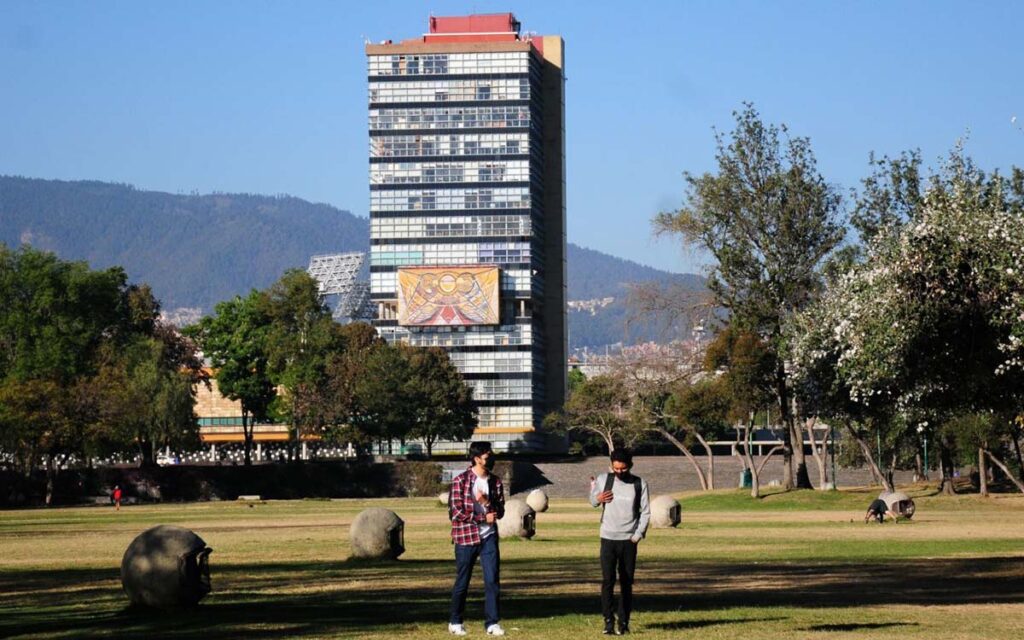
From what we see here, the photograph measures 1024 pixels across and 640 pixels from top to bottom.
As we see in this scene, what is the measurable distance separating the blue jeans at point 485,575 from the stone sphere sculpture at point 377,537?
16.5 metres

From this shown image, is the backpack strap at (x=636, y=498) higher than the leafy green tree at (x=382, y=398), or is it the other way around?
the leafy green tree at (x=382, y=398)

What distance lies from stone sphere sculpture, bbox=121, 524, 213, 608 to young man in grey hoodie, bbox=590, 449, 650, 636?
20.9ft

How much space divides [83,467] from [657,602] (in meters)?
103

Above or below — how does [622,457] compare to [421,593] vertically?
above

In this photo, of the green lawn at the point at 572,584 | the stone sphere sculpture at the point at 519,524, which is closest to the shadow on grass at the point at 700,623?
the green lawn at the point at 572,584

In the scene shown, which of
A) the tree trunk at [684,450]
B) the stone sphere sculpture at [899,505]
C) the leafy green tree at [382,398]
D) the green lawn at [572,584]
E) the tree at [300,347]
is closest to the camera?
the green lawn at [572,584]

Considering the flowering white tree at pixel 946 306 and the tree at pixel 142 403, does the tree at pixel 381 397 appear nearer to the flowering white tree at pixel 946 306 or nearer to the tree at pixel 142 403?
the tree at pixel 142 403

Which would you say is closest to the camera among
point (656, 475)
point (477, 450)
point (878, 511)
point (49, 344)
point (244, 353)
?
point (477, 450)

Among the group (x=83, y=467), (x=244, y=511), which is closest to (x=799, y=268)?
(x=244, y=511)

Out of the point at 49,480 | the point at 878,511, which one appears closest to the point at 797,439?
the point at 878,511

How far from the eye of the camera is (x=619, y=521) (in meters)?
22.0

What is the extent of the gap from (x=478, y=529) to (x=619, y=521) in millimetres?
1822

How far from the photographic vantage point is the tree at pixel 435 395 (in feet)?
486

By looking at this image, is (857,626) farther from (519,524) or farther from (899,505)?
(899,505)
